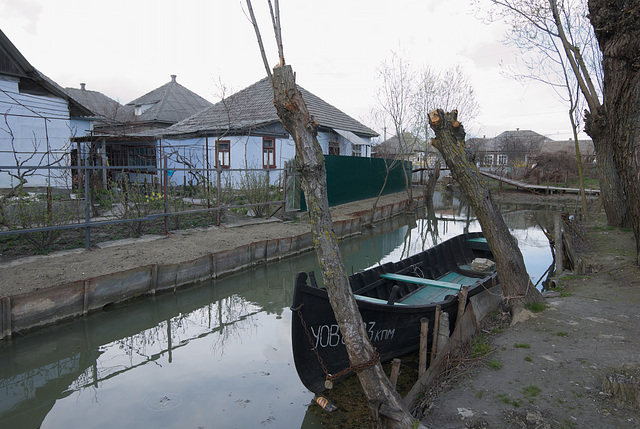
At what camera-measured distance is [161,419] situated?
14.5 feet

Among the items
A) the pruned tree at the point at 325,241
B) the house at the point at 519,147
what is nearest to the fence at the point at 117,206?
the pruned tree at the point at 325,241

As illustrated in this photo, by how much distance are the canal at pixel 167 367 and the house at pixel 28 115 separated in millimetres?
8014

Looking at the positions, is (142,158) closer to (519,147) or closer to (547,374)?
(547,374)

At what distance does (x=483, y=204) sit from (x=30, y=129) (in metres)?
15.3

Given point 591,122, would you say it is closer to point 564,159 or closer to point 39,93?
point 39,93

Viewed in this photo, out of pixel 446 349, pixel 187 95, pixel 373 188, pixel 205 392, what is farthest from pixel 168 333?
pixel 187 95

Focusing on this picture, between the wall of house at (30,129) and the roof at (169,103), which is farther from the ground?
the roof at (169,103)

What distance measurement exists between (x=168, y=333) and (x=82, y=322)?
4.41ft

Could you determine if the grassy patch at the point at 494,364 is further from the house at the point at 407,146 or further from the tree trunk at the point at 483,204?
the house at the point at 407,146

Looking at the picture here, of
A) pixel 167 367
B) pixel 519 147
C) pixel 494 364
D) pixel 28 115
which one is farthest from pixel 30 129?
pixel 519 147

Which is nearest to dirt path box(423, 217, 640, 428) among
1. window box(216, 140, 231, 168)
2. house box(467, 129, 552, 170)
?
window box(216, 140, 231, 168)

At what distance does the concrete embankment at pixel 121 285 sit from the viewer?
6.06 meters

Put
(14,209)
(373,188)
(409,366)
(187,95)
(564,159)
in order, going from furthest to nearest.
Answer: (187,95), (564,159), (373,188), (14,209), (409,366)

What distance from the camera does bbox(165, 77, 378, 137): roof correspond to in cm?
1788
